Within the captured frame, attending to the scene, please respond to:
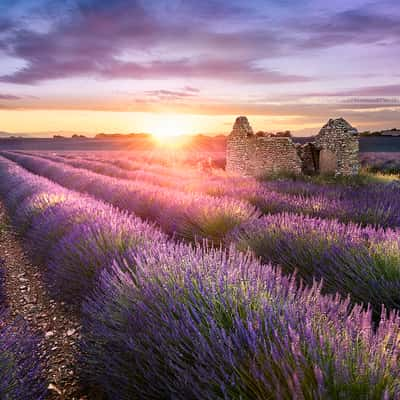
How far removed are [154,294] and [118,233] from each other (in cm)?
153

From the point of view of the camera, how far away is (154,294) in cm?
199

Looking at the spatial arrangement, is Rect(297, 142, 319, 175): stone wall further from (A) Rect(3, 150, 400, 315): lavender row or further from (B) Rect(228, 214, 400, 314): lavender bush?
(B) Rect(228, 214, 400, 314): lavender bush

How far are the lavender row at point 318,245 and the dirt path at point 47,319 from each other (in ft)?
5.28

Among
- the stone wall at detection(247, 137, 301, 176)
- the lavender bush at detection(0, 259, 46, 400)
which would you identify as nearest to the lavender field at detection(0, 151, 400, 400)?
the lavender bush at detection(0, 259, 46, 400)

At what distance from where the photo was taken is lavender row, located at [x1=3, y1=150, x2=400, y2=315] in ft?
9.01

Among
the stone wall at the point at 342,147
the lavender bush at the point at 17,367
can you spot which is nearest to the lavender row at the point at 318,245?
the lavender bush at the point at 17,367

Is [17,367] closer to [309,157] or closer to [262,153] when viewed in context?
[262,153]

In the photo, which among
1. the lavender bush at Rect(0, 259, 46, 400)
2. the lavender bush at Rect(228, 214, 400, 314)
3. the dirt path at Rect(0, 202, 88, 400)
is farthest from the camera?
the lavender bush at Rect(228, 214, 400, 314)

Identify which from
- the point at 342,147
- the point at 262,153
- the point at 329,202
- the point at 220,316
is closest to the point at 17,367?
the point at 220,316

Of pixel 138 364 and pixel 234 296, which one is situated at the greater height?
pixel 234 296

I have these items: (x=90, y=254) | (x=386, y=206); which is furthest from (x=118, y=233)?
(x=386, y=206)

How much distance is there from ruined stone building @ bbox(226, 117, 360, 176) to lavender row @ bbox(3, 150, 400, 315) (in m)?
11.7

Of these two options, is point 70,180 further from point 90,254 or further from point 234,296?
point 234,296

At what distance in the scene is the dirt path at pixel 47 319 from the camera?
94.6 inches
